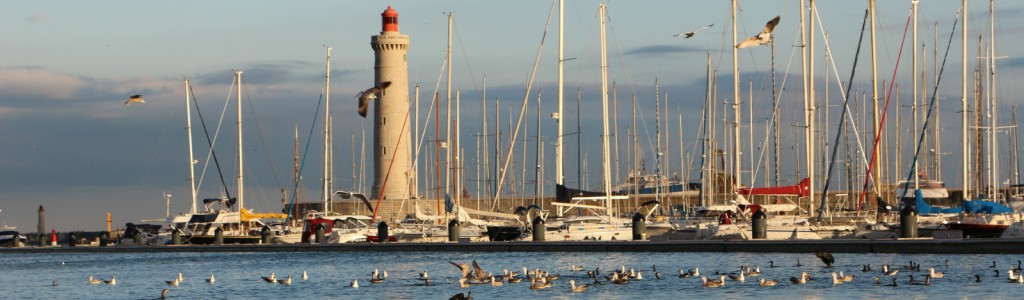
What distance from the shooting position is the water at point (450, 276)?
1211 inches

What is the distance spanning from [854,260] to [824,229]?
984 cm

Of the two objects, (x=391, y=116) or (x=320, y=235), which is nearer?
(x=320, y=235)

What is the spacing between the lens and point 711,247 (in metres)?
42.5

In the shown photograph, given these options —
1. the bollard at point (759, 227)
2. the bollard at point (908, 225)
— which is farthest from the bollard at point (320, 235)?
the bollard at point (908, 225)

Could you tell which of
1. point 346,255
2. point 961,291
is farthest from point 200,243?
point 961,291

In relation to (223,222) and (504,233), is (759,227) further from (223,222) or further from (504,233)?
(223,222)

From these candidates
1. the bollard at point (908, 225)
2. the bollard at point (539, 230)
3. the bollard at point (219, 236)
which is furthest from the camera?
the bollard at point (219, 236)

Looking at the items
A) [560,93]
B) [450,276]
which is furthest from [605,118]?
[450,276]

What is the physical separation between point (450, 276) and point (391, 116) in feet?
165

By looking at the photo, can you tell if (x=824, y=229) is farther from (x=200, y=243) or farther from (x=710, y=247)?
(x=200, y=243)

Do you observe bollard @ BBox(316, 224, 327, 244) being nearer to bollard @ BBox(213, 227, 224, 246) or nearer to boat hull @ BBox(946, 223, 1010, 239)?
bollard @ BBox(213, 227, 224, 246)

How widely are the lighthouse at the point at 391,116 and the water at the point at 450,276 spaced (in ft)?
106

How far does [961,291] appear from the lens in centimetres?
2908

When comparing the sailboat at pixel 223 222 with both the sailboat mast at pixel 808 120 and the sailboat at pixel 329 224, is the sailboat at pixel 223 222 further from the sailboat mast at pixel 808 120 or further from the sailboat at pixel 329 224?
the sailboat mast at pixel 808 120
